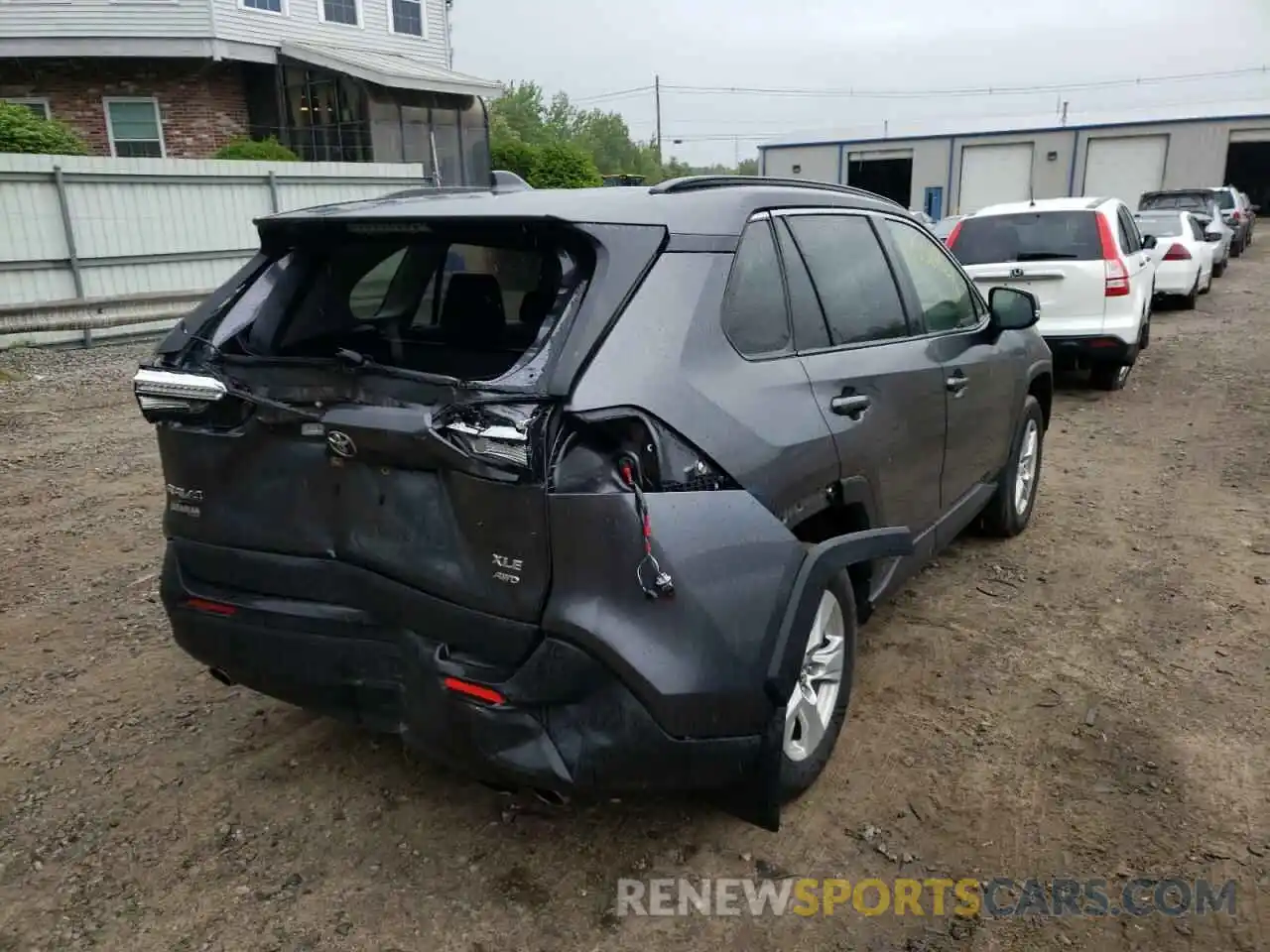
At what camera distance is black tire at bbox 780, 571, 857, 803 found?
289 centimetres

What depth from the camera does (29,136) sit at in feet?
43.1

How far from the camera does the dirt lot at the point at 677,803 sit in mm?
2557

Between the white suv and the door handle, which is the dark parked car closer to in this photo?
the door handle

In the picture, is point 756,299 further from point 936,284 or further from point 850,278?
point 936,284

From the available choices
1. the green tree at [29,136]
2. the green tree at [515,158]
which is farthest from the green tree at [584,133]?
the green tree at [29,136]

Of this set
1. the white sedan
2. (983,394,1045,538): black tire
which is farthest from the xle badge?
the white sedan

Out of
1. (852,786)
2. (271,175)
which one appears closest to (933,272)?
(852,786)

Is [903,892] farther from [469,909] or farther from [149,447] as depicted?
[149,447]

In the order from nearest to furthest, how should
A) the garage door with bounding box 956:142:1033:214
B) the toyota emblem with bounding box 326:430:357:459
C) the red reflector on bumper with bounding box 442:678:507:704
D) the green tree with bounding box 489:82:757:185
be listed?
the red reflector on bumper with bounding box 442:678:507:704 < the toyota emblem with bounding box 326:430:357:459 < the garage door with bounding box 956:142:1033:214 < the green tree with bounding box 489:82:757:185

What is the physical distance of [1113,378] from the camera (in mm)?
9094

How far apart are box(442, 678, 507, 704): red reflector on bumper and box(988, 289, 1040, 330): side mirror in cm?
313

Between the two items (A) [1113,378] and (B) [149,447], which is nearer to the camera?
(B) [149,447]

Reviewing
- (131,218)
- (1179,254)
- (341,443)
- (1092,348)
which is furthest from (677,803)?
(1179,254)

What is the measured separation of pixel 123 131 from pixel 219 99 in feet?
6.59
